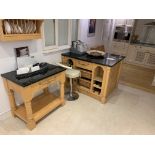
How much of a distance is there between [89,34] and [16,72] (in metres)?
2.28

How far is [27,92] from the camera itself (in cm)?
158

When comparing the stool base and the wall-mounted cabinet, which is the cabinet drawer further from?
the wall-mounted cabinet

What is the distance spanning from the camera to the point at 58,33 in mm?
2484

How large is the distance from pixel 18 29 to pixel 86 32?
202cm

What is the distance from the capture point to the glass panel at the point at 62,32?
2487 mm

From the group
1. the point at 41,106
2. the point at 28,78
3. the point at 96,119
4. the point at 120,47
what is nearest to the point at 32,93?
the point at 28,78

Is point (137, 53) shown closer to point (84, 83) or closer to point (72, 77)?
point (84, 83)

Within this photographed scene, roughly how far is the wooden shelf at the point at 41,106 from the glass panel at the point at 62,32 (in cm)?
105

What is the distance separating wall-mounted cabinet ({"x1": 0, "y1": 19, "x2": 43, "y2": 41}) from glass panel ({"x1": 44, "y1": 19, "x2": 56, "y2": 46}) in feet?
1.44

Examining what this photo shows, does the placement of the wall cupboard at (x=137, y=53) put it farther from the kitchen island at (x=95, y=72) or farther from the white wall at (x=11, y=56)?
the white wall at (x=11, y=56)

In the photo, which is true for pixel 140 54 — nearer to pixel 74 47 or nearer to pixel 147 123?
pixel 74 47

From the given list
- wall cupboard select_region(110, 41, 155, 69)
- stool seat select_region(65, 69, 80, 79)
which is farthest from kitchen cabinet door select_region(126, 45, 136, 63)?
stool seat select_region(65, 69, 80, 79)

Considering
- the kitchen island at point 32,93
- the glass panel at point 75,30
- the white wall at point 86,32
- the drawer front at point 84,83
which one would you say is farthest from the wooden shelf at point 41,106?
the white wall at point 86,32
